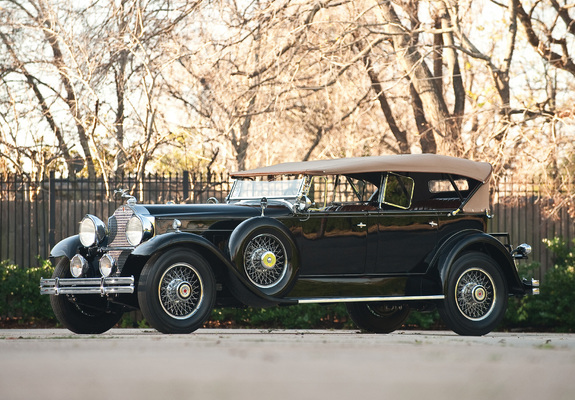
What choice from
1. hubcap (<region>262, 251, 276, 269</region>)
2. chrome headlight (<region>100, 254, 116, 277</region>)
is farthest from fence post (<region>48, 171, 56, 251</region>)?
hubcap (<region>262, 251, 276, 269</region>)

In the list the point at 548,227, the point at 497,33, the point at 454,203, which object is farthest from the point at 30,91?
the point at 454,203

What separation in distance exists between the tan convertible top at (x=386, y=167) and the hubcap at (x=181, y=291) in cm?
178

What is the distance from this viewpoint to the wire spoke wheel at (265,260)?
28.7 feet

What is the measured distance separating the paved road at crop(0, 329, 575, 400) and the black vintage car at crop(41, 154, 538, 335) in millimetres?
610

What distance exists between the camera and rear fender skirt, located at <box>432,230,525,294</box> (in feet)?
32.3

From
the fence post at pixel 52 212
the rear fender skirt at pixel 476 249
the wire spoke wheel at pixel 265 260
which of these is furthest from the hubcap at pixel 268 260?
the fence post at pixel 52 212

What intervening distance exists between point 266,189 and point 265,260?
141cm

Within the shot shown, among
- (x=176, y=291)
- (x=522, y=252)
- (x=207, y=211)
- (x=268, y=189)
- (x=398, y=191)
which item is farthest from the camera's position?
(x=522, y=252)

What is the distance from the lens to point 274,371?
20.9 feet

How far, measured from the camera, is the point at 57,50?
70.4ft

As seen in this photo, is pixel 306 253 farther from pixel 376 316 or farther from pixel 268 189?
pixel 376 316

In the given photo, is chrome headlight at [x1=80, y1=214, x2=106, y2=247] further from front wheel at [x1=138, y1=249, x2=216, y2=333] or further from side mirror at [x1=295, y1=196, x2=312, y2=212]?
side mirror at [x1=295, y1=196, x2=312, y2=212]

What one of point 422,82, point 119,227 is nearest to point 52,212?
point 119,227

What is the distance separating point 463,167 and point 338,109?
36.6ft
